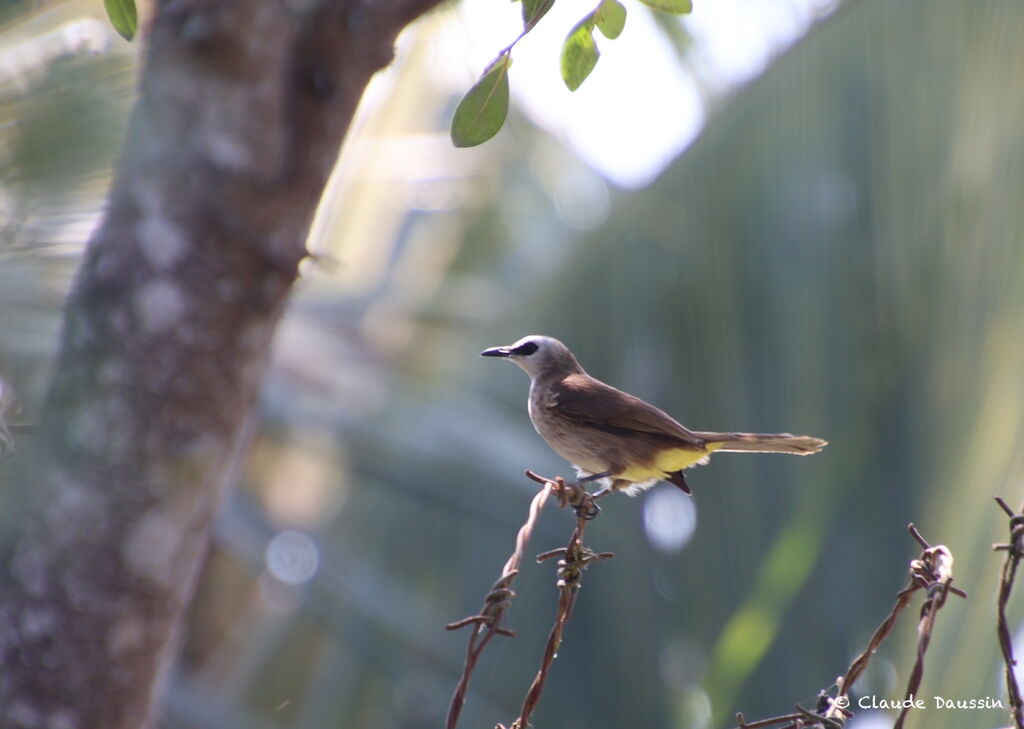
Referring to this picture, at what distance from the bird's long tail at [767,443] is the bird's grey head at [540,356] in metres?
1.10

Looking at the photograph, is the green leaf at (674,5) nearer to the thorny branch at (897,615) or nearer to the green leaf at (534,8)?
the green leaf at (534,8)

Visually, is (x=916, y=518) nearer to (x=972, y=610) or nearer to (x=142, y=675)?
(x=972, y=610)

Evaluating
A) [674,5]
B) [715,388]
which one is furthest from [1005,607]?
[715,388]

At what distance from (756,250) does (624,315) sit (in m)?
1.01

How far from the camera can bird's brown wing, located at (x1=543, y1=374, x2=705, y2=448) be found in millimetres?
4180

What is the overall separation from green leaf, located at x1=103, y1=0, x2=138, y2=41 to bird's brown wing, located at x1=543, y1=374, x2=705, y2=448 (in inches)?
96.9

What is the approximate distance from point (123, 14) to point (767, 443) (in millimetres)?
2493

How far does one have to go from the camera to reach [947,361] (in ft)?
19.7

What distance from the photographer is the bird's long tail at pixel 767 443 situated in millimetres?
3615

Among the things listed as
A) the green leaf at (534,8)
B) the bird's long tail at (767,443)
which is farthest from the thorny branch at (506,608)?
the bird's long tail at (767,443)

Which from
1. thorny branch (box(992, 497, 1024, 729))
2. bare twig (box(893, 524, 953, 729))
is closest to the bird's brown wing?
bare twig (box(893, 524, 953, 729))

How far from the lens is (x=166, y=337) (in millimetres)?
3756

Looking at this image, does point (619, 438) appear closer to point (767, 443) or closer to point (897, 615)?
point (767, 443)

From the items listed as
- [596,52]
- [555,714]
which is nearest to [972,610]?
[596,52]
